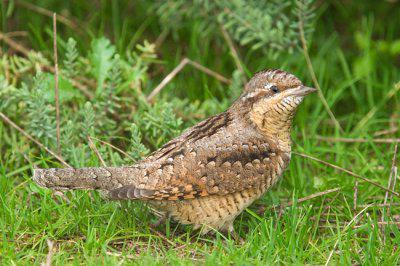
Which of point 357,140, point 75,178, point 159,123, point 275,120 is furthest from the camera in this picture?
point 357,140

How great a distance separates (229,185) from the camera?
4.35m

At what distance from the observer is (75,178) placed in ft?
13.5

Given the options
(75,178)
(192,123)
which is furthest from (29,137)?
(192,123)

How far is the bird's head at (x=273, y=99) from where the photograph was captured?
14.8 feet

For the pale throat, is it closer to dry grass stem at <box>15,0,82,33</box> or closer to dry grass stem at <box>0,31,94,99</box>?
dry grass stem at <box>0,31,94,99</box>

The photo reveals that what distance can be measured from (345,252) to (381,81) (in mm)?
3035

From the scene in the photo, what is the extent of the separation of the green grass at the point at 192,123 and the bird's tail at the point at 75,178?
309 millimetres

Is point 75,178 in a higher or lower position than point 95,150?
higher

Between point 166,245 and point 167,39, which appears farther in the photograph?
point 167,39

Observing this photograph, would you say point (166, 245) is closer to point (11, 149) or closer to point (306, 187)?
point (306, 187)

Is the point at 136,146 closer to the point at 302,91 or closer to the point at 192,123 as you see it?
the point at 192,123

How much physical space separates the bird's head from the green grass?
489 mm

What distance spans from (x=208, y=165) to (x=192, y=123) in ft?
4.90

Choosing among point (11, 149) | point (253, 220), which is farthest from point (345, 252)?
point (11, 149)
